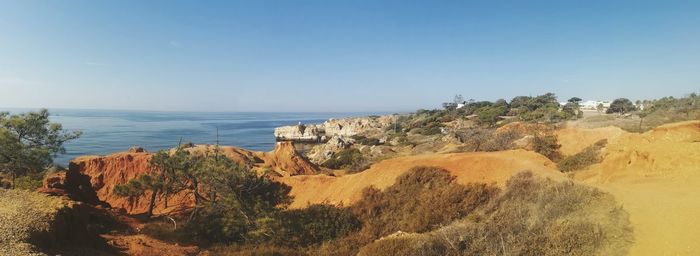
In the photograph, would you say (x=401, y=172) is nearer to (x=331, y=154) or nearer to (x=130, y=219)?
(x=130, y=219)

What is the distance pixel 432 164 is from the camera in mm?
18438

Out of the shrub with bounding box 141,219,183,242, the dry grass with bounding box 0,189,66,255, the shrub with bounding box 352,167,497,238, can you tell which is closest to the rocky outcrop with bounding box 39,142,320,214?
the shrub with bounding box 141,219,183,242

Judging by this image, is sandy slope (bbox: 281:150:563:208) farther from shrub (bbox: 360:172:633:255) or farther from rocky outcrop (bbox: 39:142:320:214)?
rocky outcrop (bbox: 39:142:320:214)

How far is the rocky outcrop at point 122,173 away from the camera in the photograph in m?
20.7

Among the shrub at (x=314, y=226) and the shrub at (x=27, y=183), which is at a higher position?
the shrub at (x=27, y=183)

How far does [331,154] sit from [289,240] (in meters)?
35.3

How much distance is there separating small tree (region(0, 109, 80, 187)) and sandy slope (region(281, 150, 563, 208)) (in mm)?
13738

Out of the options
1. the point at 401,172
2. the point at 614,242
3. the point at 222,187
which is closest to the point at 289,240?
the point at 222,187

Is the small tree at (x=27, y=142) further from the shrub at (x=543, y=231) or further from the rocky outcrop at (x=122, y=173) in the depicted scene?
the shrub at (x=543, y=231)

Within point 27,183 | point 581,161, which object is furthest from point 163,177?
point 581,161

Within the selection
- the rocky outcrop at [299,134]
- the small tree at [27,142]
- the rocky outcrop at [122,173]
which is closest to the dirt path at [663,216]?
the rocky outcrop at [122,173]

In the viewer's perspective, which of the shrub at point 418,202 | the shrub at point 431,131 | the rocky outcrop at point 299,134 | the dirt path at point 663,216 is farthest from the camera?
the rocky outcrop at point 299,134

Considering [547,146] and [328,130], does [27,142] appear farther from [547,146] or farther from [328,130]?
[328,130]

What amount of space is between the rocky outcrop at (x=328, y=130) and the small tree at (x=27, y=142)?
6814 centimetres
